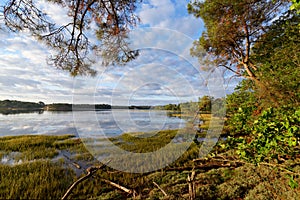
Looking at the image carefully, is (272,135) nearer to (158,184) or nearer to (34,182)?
(158,184)

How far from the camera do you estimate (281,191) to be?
2.19 metres

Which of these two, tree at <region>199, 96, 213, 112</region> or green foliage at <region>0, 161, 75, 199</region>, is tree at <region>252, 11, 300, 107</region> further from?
green foliage at <region>0, 161, 75, 199</region>

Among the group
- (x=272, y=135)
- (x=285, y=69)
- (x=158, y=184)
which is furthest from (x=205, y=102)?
(x=272, y=135)

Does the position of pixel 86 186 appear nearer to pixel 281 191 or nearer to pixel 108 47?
pixel 108 47

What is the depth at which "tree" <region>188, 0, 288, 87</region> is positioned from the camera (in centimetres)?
367

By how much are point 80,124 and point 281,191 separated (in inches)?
164

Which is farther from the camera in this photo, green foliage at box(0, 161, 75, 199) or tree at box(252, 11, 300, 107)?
tree at box(252, 11, 300, 107)

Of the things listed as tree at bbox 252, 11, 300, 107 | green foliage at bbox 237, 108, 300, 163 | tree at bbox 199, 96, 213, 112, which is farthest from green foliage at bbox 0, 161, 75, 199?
tree at bbox 252, 11, 300, 107

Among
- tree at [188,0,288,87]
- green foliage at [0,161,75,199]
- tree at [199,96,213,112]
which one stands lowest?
green foliage at [0,161,75,199]

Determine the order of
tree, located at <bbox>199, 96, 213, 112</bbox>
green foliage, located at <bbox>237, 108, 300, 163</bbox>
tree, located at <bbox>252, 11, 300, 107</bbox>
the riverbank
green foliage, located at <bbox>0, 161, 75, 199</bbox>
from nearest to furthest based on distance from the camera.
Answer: green foliage, located at <bbox>237, 108, 300, 163</bbox>
the riverbank
green foliage, located at <bbox>0, 161, 75, 199</bbox>
tree, located at <bbox>252, 11, 300, 107</bbox>
tree, located at <bbox>199, 96, 213, 112</bbox>

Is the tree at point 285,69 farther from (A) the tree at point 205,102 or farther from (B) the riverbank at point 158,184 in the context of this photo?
(B) the riverbank at point 158,184

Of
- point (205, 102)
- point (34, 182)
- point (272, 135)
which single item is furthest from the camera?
point (205, 102)

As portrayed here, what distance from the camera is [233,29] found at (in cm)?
420

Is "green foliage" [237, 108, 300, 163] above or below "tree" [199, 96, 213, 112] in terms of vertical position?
below
